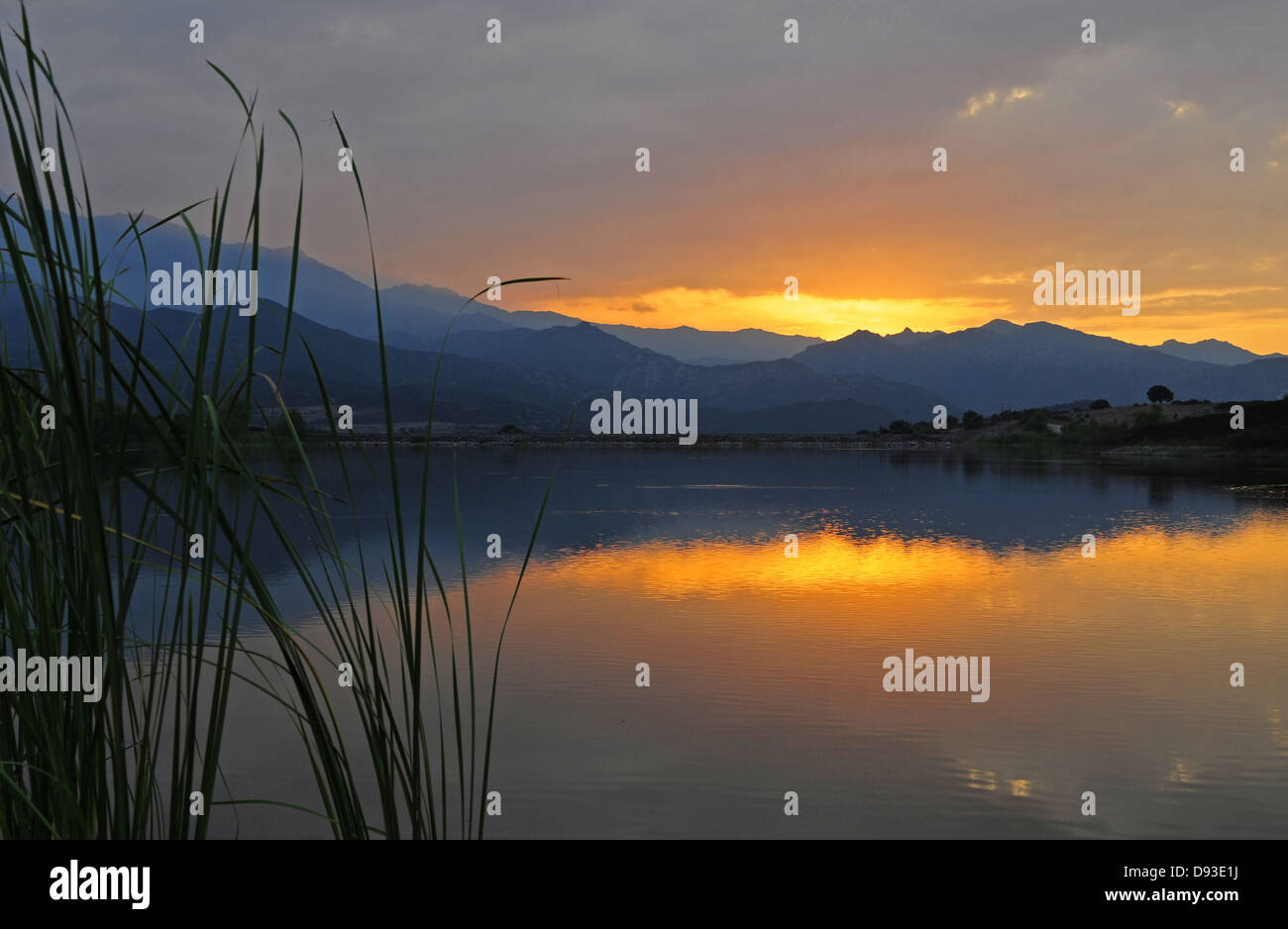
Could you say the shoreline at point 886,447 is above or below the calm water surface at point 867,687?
above

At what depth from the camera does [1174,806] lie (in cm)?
999

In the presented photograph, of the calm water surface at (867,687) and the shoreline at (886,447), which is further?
the shoreline at (886,447)

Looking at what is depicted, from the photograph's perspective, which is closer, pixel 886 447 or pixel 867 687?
pixel 867 687

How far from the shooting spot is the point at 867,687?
1480cm

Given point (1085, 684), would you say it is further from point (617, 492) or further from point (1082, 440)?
point (1082, 440)

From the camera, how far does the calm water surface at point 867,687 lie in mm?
10039

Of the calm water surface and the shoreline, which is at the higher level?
the shoreline

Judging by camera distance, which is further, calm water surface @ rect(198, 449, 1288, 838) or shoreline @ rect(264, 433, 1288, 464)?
shoreline @ rect(264, 433, 1288, 464)

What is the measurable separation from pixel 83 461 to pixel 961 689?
13970 mm

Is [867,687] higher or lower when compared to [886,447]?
lower

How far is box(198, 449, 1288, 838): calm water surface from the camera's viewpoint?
10039 mm

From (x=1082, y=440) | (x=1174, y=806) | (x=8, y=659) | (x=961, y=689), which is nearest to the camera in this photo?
(x=8, y=659)
